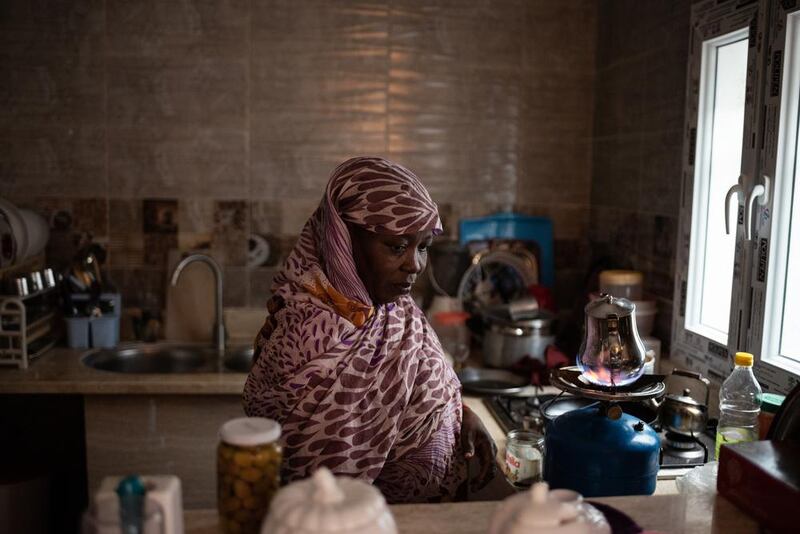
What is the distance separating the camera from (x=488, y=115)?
2.96 metres

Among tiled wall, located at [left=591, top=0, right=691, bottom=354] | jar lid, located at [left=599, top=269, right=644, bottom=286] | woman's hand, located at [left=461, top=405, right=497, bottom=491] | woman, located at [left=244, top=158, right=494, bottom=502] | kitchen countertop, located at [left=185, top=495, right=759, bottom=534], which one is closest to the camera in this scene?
kitchen countertop, located at [left=185, top=495, right=759, bottom=534]

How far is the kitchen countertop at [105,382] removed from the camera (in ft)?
7.59

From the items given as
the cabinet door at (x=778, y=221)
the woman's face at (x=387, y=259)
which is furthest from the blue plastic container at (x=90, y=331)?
the cabinet door at (x=778, y=221)

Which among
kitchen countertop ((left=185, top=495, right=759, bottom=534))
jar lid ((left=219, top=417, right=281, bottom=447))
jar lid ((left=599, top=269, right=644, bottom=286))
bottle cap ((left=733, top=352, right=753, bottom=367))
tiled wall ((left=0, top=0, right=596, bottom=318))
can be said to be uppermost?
tiled wall ((left=0, top=0, right=596, bottom=318))

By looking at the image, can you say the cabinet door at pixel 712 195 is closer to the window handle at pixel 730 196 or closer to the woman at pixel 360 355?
the window handle at pixel 730 196

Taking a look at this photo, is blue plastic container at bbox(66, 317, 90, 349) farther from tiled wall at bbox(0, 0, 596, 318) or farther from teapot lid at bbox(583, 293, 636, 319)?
teapot lid at bbox(583, 293, 636, 319)

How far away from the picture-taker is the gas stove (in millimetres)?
1712

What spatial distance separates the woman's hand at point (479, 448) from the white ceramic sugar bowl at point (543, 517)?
28.0 inches

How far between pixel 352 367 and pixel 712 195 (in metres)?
1.25

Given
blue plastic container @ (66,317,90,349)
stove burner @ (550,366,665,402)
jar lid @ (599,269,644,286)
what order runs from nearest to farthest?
1. stove burner @ (550,366,665,402)
2. jar lid @ (599,269,644,286)
3. blue plastic container @ (66,317,90,349)

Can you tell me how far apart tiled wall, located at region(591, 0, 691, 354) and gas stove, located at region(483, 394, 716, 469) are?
0.52 m

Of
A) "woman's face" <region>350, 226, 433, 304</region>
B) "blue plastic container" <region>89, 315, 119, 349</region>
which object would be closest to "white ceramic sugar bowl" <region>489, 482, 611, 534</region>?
"woman's face" <region>350, 226, 433, 304</region>

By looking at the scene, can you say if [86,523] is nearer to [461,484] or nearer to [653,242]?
[461,484]

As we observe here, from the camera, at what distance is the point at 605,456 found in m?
1.29
